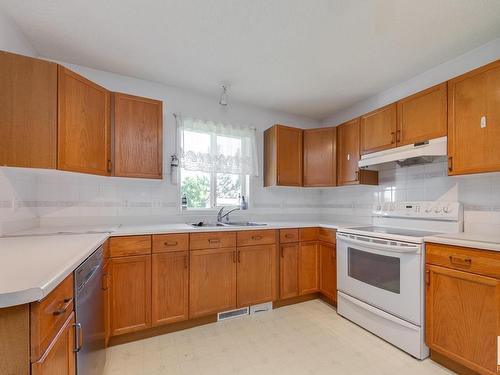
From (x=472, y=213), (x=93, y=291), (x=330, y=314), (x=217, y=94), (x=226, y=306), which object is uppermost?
(x=217, y=94)

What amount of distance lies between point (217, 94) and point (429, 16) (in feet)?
6.63

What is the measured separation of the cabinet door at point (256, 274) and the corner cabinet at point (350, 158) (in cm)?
121

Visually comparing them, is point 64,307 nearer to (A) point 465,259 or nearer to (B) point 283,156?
(A) point 465,259

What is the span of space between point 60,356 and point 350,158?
113 inches

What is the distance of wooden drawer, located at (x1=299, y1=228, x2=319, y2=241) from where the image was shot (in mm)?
2723

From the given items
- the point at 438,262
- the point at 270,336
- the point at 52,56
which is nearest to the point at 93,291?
the point at 270,336

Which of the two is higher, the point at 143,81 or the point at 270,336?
the point at 143,81

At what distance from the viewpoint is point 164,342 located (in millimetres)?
2004

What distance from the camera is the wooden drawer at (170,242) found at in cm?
205

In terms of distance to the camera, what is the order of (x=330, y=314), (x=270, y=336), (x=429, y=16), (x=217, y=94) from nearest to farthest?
(x=429, y=16)
(x=270, y=336)
(x=330, y=314)
(x=217, y=94)

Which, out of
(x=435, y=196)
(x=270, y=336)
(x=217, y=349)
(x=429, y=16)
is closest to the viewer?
(x=429, y=16)

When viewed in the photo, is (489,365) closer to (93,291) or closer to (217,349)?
(217,349)

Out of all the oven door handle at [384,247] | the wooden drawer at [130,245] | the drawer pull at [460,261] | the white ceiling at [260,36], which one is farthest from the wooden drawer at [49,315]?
the drawer pull at [460,261]

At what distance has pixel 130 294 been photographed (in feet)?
6.42
